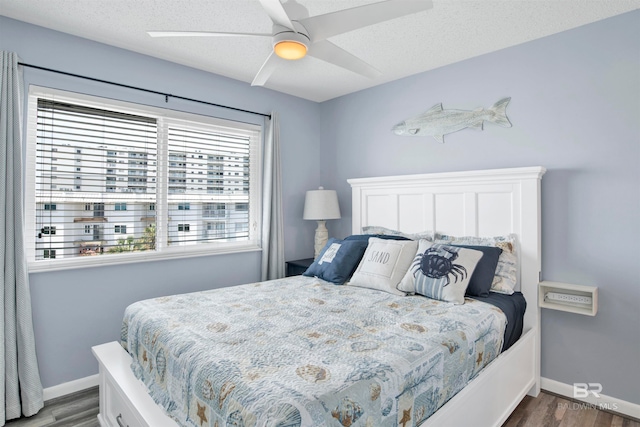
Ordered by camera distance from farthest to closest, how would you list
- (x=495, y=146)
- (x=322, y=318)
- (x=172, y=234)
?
(x=172, y=234) → (x=495, y=146) → (x=322, y=318)

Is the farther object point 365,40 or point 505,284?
point 365,40

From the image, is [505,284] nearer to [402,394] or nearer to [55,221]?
[402,394]

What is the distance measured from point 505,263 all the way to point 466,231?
0.44m

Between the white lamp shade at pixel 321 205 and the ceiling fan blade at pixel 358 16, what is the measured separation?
199cm

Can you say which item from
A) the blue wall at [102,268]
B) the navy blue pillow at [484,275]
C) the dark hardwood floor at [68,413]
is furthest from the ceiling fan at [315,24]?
the dark hardwood floor at [68,413]

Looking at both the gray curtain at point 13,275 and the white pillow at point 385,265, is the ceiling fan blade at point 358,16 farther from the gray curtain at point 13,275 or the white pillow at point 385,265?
the gray curtain at point 13,275

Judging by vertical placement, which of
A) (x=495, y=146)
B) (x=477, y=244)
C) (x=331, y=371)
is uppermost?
(x=495, y=146)

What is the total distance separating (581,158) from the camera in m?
2.48

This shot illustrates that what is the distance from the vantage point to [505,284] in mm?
2480

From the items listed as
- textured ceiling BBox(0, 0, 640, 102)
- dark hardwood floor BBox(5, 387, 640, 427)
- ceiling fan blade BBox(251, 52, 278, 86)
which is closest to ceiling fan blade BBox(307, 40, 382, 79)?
ceiling fan blade BBox(251, 52, 278, 86)

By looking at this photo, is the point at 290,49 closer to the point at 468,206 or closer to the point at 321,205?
the point at 468,206

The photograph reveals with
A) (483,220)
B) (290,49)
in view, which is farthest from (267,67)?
(483,220)

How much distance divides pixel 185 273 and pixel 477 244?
8.02ft

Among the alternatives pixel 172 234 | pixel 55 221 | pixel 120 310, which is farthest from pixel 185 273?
pixel 55 221
